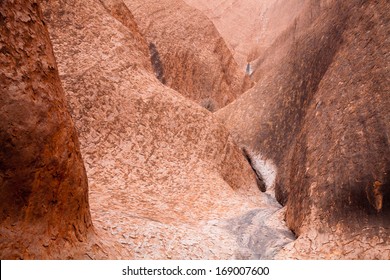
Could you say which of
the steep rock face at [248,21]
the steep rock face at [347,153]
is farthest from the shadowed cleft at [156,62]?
the steep rock face at [248,21]

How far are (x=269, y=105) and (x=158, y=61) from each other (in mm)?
6475

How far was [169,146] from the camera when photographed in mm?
9320

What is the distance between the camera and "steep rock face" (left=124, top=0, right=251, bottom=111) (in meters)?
17.4

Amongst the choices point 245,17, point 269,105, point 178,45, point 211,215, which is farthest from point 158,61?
point 245,17

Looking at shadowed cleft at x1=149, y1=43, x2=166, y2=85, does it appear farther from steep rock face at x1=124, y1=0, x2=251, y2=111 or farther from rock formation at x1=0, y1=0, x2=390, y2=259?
rock formation at x1=0, y1=0, x2=390, y2=259

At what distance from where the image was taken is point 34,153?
13.5 feet

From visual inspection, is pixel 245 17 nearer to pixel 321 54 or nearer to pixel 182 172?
pixel 321 54

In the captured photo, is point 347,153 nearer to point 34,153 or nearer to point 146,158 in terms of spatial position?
point 146,158

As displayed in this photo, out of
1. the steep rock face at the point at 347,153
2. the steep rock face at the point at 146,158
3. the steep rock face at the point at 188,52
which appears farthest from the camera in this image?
the steep rock face at the point at 188,52

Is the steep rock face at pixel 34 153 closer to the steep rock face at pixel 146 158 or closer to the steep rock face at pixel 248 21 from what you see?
the steep rock face at pixel 146 158

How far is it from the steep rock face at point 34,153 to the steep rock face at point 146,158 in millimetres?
960

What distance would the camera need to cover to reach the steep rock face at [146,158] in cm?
616

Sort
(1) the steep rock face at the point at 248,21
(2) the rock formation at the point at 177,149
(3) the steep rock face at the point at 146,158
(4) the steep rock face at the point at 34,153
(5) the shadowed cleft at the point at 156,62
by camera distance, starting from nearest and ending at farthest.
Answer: (4) the steep rock face at the point at 34,153, (2) the rock formation at the point at 177,149, (3) the steep rock face at the point at 146,158, (5) the shadowed cleft at the point at 156,62, (1) the steep rock face at the point at 248,21

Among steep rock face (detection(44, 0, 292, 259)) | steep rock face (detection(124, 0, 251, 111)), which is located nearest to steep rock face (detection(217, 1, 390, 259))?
steep rock face (detection(44, 0, 292, 259))
